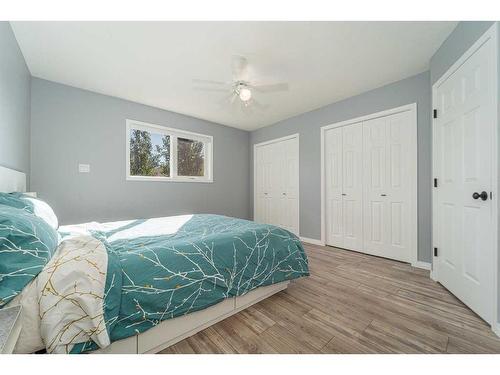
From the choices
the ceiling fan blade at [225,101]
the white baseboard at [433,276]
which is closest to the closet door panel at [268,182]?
the ceiling fan blade at [225,101]

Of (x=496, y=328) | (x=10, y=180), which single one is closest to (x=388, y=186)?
(x=496, y=328)

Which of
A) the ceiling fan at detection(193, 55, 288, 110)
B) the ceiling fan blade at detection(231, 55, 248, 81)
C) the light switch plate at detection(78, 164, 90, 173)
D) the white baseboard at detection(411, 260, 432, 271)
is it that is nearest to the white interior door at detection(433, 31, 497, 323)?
the white baseboard at detection(411, 260, 432, 271)

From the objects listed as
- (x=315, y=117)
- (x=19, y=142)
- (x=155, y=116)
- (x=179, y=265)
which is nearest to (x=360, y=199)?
(x=315, y=117)

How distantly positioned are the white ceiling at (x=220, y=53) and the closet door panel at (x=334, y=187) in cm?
74

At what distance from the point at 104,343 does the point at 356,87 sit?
3665 millimetres

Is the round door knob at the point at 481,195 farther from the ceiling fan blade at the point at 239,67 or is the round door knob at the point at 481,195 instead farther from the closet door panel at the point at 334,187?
the ceiling fan blade at the point at 239,67

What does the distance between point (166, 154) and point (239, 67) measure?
2.26 m

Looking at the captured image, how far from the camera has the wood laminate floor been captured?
1.28m

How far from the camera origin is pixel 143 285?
45.8 inches

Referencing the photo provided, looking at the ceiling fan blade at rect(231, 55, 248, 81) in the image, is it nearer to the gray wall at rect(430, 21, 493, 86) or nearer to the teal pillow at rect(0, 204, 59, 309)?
the gray wall at rect(430, 21, 493, 86)

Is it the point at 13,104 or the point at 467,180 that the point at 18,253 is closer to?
the point at 13,104

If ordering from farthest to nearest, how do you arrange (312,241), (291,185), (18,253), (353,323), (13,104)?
1. (291,185)
2. (312,241)
3. (13,104)
4. (353,323)
5. (18,253)

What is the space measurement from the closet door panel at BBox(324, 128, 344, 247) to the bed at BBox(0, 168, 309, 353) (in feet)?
5.76
